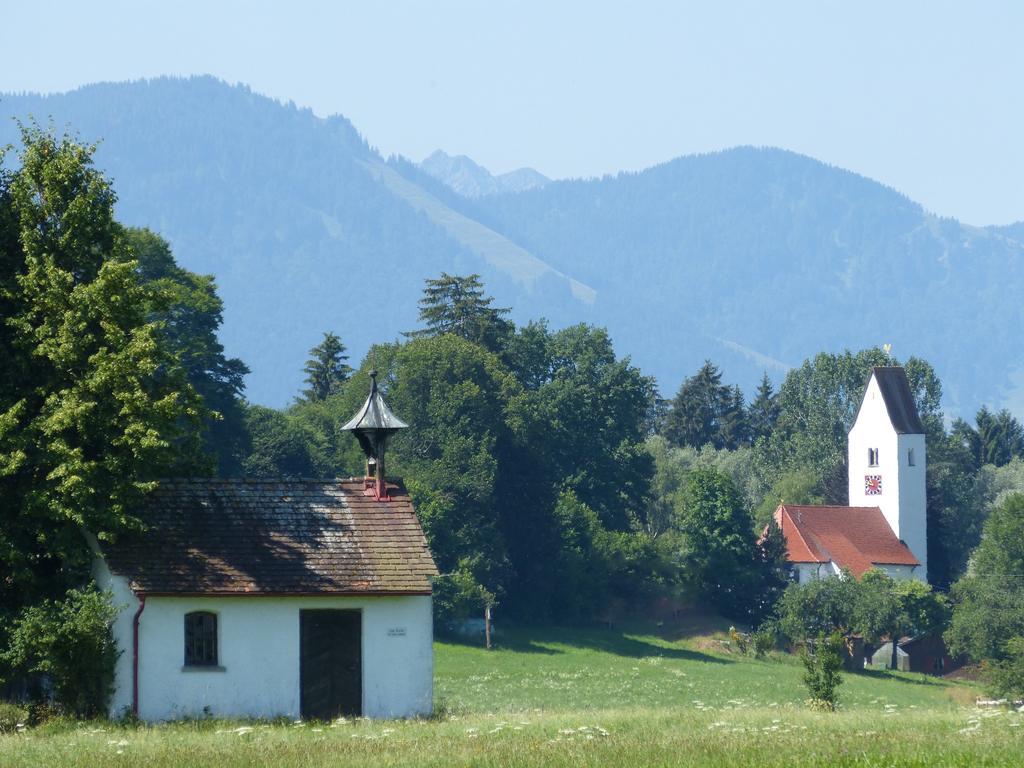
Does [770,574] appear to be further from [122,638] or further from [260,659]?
[122,638]

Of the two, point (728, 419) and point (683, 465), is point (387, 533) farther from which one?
point (728, 419)

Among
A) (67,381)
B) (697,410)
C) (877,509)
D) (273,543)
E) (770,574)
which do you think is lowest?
(770,574)

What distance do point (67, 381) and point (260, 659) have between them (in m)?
6.29

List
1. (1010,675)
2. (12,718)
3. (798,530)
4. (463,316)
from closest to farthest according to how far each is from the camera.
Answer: (12,718)
(1010,675)
(463,316)
(798,530)

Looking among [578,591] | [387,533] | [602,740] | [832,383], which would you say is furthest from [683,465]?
[602,740]

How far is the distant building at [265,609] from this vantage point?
32.4 m

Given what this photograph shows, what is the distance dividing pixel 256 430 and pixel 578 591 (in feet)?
61.7

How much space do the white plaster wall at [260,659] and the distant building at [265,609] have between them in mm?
19

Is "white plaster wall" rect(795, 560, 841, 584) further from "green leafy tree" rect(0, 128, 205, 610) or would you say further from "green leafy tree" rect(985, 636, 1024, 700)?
"green leafy tree" rect(0, 128, 205, 610)

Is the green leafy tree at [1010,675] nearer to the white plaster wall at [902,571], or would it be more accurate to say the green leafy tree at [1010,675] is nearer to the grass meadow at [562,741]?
the grass meadow at [562,741]

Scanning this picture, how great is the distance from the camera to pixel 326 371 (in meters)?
123

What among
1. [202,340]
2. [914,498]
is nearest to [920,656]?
[914,498]

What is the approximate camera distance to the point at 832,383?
5408 inches

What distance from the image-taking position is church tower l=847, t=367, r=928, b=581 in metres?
111
